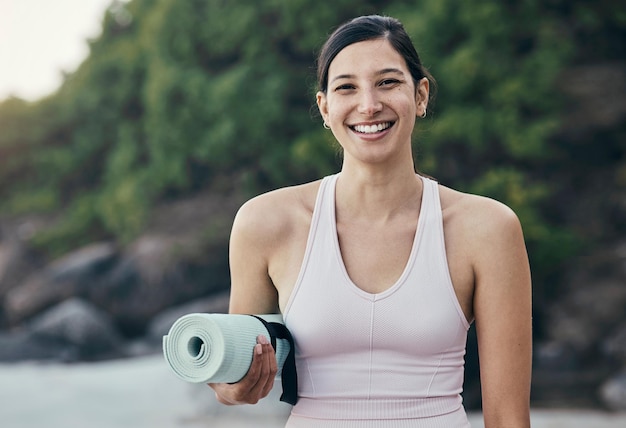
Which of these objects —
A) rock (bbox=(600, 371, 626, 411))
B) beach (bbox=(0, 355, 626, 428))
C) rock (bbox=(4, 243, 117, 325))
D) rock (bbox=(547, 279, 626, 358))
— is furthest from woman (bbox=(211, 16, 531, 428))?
rock (bbox=(4, 243, 117, 325))

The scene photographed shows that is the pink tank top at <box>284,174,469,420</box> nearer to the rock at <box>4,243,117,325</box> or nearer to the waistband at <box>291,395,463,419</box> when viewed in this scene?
the waistband at <box>291,395,463,419</box>

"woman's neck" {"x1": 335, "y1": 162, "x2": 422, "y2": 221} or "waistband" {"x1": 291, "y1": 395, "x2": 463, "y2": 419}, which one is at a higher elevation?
"woman's neck" {"x1": 335, "y1": 162, "x2": 422, "y2": 221}

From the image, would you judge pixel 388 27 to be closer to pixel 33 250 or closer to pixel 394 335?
pixel 394 335

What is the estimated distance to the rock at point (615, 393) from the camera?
28.0 feet

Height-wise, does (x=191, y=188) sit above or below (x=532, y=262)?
above

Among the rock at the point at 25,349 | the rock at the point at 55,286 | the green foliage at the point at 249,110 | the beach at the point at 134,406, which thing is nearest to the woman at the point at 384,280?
the beach at the point at 134,406

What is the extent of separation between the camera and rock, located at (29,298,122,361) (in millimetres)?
12248

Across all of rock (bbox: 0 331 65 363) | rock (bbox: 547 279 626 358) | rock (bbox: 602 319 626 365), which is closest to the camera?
rock (bbox: 602 319 626 365)

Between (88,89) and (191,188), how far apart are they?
3452 millimetres

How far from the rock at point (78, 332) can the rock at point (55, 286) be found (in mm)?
476

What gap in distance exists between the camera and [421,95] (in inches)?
80.2

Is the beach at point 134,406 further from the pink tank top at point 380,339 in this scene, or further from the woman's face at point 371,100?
the woman's face at point 371,100

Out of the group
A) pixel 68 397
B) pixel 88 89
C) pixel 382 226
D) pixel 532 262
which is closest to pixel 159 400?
pixel 68 397

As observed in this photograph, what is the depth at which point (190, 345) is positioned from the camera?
173 cm
